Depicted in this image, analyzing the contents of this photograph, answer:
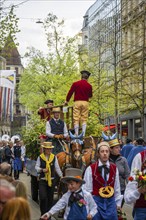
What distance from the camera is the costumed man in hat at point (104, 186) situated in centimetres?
938

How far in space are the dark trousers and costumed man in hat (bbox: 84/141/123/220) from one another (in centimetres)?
421

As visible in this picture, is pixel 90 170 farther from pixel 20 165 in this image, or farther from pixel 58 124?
pixel 20 165

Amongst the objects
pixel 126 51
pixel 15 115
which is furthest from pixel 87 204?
pixel 15 115

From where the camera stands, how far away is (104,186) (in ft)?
31.1

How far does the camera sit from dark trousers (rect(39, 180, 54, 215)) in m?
13.6

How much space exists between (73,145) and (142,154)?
8.09 meters

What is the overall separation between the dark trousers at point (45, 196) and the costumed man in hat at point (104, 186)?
4207mm

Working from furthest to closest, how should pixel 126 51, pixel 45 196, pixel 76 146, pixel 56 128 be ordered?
1. pixel 126 51
2. pixel 56 128
3. pixel 76 146
4. pixel 45 196

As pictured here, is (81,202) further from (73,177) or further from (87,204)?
(73,177)

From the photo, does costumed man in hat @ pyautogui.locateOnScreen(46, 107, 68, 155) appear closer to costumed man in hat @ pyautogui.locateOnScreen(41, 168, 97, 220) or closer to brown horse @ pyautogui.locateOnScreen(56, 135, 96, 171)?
brown horse @ pyautogui.locateOnScreen(56, 135, 96, 171)

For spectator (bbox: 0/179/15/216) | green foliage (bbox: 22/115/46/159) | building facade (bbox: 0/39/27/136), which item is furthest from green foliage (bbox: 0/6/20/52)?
building facade (bbox: 0/39/27/136)

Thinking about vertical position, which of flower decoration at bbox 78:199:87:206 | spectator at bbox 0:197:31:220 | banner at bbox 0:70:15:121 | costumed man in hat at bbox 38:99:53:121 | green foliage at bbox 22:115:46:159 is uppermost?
banner at bbox 0:70:15:121

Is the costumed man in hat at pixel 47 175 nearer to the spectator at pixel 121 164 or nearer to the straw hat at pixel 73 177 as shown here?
the spectator at pixel 121 164

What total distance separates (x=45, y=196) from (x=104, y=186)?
443 cm
